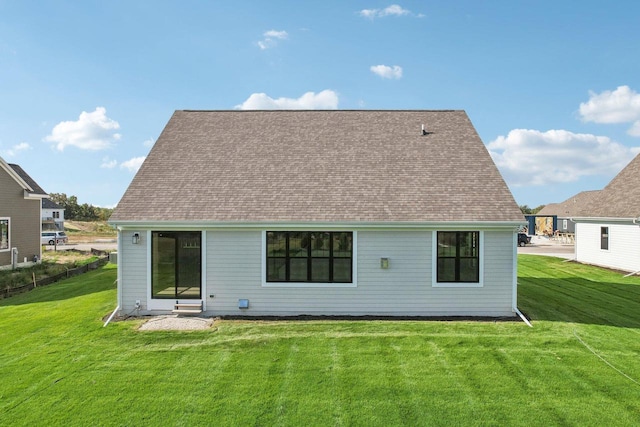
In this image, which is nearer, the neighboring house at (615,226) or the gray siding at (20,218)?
the neighboring house at (615,226)

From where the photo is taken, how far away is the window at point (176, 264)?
379 inches

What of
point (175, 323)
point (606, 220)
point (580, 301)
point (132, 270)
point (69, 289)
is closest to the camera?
point (175, 323)

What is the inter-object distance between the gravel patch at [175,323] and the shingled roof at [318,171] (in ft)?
8.51

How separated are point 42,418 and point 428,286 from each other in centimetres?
820

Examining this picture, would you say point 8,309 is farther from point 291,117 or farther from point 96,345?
point 291,117

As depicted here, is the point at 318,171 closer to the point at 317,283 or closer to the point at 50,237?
the point at 317,283

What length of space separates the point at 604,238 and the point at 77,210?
247 feet

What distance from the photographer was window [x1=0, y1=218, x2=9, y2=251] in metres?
17.9

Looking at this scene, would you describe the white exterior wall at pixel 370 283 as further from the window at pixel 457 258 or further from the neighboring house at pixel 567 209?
→ the neighboring house at pixel 567 209

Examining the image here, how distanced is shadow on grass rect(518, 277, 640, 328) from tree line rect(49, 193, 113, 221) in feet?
227

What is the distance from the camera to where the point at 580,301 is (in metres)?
11.3

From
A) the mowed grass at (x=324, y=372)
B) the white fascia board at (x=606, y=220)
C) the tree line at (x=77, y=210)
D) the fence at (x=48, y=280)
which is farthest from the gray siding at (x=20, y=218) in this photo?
the tree line at (x=77, y=210)

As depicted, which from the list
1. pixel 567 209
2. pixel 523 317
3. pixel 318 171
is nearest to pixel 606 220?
pixel 523 317

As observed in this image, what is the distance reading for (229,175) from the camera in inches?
429
